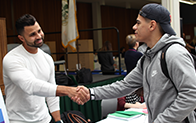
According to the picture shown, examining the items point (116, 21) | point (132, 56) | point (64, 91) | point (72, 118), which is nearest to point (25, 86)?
point (64, 91)

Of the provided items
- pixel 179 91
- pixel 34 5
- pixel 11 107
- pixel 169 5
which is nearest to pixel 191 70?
pixel 179 91

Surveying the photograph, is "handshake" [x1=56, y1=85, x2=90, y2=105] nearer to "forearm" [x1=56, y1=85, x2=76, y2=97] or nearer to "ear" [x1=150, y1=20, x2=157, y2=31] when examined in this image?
"forearm" [x1=56, y1=85, x2=76, y2=97]

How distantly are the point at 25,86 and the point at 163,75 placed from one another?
1.00 meters

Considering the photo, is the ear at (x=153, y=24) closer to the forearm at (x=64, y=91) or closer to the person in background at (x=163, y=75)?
the person in background at (x=163, y=75)

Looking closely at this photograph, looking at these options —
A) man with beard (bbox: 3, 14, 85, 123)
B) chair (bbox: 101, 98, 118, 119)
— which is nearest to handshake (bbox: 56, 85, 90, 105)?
man with beard (bbox: 3, 14, 85, 123)

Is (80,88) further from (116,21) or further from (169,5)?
(116,21)

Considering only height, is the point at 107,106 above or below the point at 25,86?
below

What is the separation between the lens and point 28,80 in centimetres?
168

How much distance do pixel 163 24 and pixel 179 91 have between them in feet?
1.43

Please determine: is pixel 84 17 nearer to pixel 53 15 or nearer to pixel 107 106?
pixel 53 15

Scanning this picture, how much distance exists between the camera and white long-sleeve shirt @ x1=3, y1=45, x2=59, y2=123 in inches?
66.0

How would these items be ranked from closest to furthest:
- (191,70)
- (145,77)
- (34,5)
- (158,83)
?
1. (191,70)
2. (158,83)
3. (145,77)
4. (34,5)

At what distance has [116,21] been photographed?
13078 millimetres

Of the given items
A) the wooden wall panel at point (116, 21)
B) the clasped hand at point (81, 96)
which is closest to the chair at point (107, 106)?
the clasped hand at point (81, 96)
